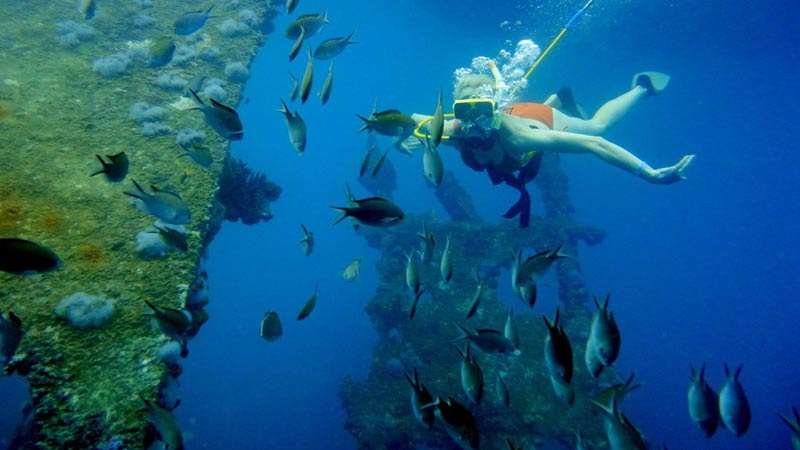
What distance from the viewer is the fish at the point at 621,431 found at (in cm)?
262

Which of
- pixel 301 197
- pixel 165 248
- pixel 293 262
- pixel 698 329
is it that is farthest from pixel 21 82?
pixel 301 197

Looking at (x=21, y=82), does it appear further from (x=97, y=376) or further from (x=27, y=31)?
(x=97, y=376)

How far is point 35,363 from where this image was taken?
10.9 feet

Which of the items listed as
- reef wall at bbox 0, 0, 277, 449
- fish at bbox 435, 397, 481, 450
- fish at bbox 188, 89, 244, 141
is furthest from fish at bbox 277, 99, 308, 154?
fish at bbox 435, 397, 481, 450

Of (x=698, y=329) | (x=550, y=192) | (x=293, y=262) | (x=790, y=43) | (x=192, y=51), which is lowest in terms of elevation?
(x=293, y=262)

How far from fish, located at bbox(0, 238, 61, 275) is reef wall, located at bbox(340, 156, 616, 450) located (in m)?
5.91

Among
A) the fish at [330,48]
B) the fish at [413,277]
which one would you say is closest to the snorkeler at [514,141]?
the fish at [330,48]

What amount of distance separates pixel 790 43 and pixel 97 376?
41150 mm

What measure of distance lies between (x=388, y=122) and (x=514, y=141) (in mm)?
3102

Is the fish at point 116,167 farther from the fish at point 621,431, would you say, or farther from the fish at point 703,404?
the fish at point 703,404

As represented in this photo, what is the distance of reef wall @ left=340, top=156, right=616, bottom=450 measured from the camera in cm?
920

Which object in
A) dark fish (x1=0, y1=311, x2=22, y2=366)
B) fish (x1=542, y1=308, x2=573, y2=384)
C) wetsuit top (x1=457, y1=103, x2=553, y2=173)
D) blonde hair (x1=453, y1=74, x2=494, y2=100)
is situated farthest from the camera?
blonde hair (x1=453, y1=74, x2=494, y2=100)

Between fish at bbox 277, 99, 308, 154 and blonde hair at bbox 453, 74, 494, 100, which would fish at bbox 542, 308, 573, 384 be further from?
blonde hair at bbox 453, 74, 494, 100

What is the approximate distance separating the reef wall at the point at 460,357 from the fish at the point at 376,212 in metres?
4.53
